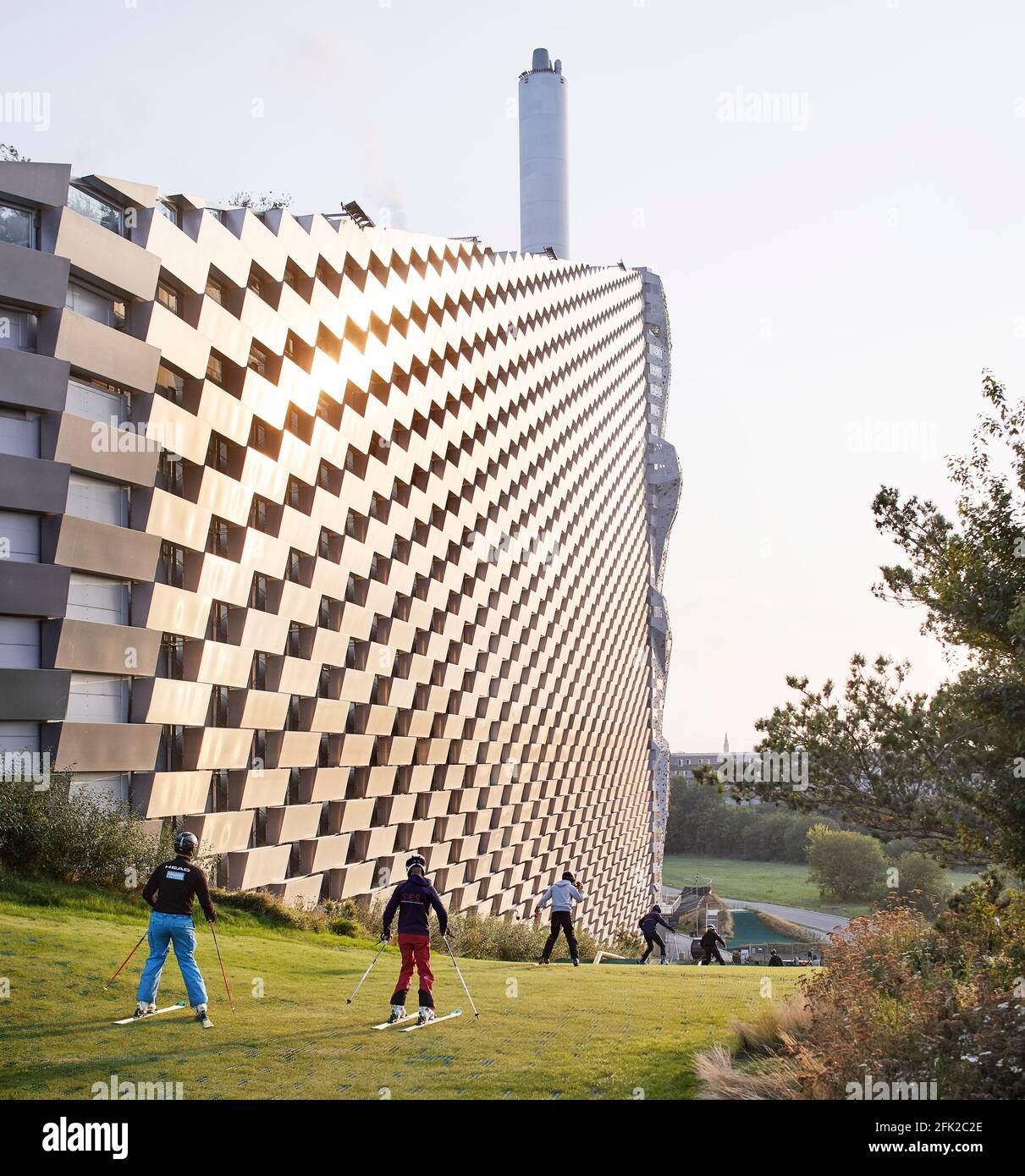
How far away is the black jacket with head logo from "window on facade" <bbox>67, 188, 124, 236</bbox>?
459 inches

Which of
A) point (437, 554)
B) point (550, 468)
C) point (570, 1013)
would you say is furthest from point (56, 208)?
point (550, 468)

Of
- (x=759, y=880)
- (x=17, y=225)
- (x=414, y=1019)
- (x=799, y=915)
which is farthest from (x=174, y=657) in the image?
(x=759, y=880)

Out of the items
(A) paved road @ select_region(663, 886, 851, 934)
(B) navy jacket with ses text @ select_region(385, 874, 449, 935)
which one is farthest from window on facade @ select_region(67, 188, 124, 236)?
(A) paved road @ select_region(663, 886, 851, 934)

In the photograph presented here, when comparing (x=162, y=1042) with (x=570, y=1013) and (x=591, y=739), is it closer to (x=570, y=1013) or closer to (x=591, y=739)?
(x=570, y=1013)

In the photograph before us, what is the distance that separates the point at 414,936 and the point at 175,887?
2695 mm

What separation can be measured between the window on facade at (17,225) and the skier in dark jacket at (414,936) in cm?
1192

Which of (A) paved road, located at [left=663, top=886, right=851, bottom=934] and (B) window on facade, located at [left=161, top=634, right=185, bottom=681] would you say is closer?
(B) window on facade, located at [left=161, top=634, right=185, bottom=681]

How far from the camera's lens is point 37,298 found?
1700cm

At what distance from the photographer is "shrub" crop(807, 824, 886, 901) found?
105m

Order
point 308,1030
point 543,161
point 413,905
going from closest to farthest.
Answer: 1. point 308,1030
2. point 413,905
3. point 543,161

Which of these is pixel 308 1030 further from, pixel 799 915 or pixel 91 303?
pixel 799 915

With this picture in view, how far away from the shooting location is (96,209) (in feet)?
60.5

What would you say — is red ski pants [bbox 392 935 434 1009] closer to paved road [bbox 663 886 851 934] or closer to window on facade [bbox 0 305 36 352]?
window on facade [bbox 0 305 36 352]
